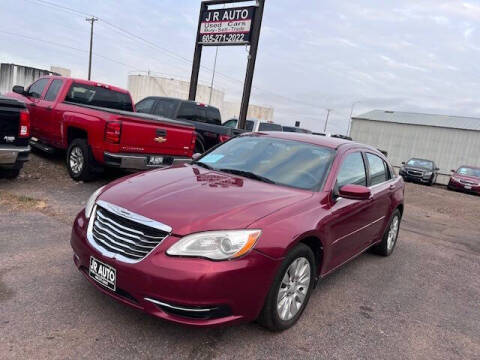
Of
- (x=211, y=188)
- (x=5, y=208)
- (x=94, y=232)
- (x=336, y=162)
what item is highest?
(x=336, y=162)

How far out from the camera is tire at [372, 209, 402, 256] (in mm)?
5535

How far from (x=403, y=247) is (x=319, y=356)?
13.6 feet

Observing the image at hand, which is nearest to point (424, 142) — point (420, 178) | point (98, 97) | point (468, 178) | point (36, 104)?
point (420, 178)

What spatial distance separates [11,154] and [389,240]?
588 centimetres

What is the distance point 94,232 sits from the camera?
3094mm

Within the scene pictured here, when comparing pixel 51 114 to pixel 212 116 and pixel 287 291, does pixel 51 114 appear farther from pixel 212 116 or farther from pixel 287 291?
pixel 287 291

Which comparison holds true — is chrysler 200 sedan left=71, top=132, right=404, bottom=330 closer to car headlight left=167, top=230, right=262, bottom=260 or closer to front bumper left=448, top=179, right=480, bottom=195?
car headlight left=167, top=230, right=262, bottom=260

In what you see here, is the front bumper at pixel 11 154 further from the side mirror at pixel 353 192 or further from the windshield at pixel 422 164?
the windshield at pixel 422 164

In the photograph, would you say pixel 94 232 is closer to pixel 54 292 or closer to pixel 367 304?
pixel 54 292

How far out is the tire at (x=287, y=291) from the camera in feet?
9.66

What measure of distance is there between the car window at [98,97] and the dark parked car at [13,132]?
1856mm

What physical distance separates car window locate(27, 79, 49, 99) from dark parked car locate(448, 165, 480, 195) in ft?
60.4

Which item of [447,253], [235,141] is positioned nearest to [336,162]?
[235,141]

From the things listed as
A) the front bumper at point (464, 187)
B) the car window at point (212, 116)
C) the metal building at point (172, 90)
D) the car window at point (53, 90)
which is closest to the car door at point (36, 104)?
the car window at point (53, 90)
